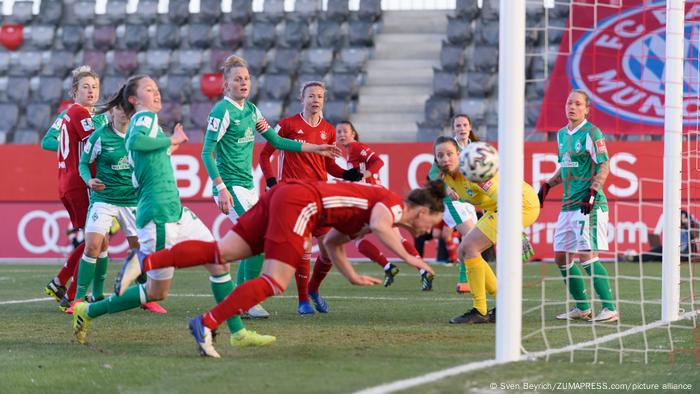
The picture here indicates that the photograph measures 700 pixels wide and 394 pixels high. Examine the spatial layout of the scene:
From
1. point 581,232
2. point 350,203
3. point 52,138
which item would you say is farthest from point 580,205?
point 52,138

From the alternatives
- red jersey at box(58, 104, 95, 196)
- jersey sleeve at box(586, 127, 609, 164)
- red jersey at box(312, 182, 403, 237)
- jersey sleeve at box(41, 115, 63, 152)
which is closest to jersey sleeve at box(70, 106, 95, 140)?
red jersey at box(58, 104, 95, 196)

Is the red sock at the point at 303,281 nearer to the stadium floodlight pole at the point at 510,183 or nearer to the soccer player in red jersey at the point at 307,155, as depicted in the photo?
the soccer player in red jersey at the point at 307,155

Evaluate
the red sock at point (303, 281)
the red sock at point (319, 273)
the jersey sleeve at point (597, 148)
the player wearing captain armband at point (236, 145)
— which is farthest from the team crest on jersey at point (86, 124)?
the jersey sleeve at point (597, 148)

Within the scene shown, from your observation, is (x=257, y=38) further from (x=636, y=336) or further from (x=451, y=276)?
(x=636, y=336)

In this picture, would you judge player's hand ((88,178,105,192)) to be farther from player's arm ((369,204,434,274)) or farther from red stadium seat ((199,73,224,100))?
red stadium seat ((199,73,224,100))

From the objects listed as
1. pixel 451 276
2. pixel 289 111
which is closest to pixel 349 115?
pixel 289 111

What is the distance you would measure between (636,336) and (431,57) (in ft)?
52.3

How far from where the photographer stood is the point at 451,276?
47.4 ft

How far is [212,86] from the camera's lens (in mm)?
22062

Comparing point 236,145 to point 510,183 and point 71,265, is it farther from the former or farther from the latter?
point 510,183

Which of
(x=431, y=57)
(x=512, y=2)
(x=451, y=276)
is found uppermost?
(x=431, y=57)

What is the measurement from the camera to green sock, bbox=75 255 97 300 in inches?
373

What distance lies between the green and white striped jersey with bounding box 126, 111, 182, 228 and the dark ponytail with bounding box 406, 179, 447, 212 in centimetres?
158

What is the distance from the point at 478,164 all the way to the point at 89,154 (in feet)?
11.3
